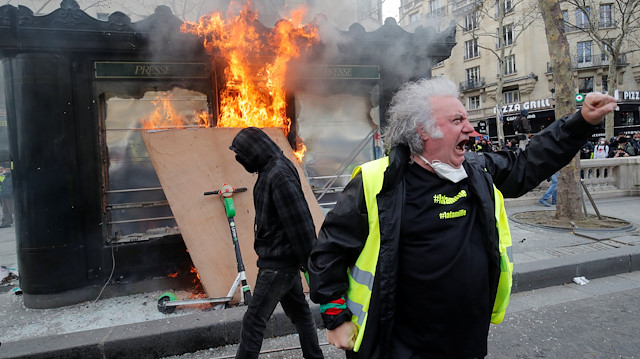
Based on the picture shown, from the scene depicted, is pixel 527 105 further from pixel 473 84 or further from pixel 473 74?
pixel 473 74

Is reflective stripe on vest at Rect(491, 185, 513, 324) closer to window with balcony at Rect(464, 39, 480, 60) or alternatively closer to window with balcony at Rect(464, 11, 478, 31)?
window with balcony at Rect(464, 11, 478, 31)

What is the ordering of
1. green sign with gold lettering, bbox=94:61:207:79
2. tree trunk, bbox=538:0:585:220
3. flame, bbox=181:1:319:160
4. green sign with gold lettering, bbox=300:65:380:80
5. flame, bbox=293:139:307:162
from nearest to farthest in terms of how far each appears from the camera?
1. green sign with gold lettering, bbox=94:61:207:79
2. flame, bbox=181:1:319:160
3. green sign with gold lettering, bbox=300:65:380:80
4. flame, bbox=293:139:307:162
5. tree trunk, bbox=538:0:585:220

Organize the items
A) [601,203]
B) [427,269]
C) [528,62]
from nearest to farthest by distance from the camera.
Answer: [427,269] < [601,203] < [528,62]

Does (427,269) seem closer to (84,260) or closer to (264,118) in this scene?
(264,118)

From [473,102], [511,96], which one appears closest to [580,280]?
[511,96]

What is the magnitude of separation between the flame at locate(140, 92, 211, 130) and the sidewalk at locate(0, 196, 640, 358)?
2176 mm

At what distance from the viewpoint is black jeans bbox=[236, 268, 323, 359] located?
9.20 ft

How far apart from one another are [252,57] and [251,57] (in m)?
0.01

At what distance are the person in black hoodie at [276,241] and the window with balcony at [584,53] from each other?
38936mm

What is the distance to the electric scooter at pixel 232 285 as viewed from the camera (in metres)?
4.12

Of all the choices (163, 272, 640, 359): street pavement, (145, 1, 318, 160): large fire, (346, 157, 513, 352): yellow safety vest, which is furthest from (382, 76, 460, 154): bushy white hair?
(145, 1, 318, 160): large fire

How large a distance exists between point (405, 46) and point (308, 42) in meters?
1.41

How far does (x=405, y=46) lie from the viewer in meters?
5.69

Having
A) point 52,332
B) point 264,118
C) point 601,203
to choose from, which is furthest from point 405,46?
point 601,203
